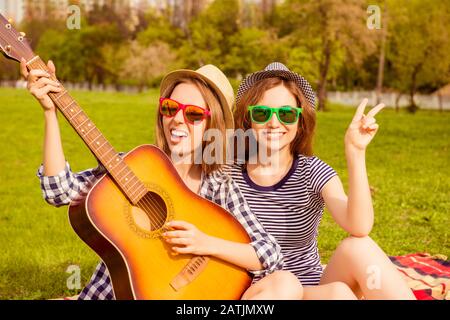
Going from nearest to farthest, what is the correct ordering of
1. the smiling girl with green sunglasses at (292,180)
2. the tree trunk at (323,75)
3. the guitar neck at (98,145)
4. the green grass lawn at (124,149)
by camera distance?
the guitar neck at (98,145), the smiling girl with green sunglasses at (292,180), the green grass lawn at (124,149), the tree trunk at (323,75)

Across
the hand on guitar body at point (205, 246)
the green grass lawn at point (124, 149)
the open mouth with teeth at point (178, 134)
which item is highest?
the open mouth with teeth at point (178, 134)

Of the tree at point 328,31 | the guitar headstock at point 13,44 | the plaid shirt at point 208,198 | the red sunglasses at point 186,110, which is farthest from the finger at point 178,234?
the tree at point 328,31

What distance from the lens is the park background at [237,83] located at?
6543 mm

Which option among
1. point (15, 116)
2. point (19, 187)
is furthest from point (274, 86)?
point (15, 116)

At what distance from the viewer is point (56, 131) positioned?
107 inches

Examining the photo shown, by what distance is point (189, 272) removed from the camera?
271 cm

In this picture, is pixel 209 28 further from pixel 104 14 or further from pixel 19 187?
pixel 19 187

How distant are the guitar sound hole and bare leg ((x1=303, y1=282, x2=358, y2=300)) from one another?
0.78m

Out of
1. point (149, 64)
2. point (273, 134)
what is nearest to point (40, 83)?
point (273, 134)

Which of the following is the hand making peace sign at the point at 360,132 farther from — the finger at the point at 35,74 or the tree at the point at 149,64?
the tree at the point at 149,64

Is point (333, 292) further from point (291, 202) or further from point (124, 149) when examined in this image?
point (124, 149)

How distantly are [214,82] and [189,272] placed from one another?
1030 millimetres

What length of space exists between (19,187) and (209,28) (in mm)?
21079

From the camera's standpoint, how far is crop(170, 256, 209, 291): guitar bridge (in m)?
2.68
